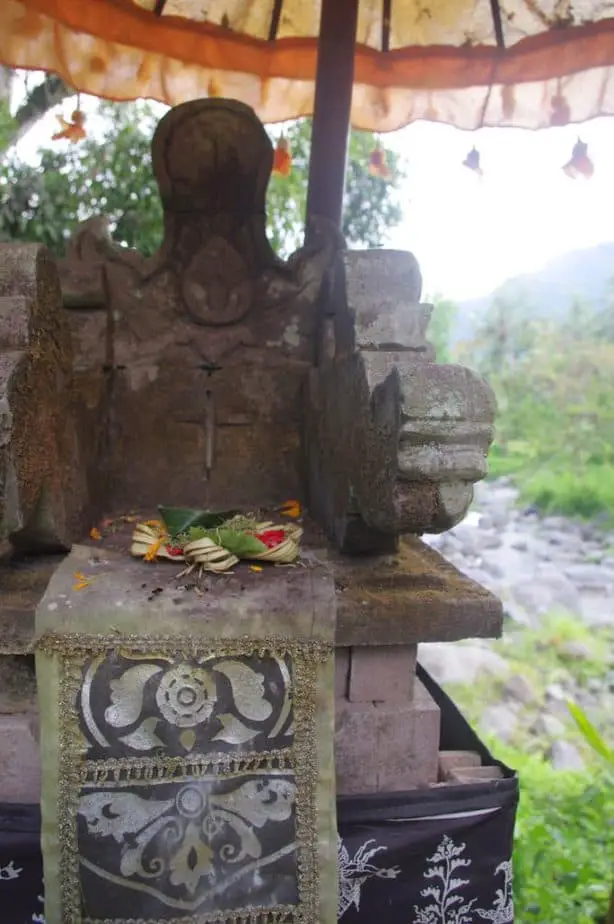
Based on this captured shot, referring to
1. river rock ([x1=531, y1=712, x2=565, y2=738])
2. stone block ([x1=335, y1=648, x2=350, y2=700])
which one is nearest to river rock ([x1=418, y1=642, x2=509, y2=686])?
river rock ([x1=531, y1=712, x2=565, y2=738])

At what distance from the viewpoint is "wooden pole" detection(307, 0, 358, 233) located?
8.62 ft

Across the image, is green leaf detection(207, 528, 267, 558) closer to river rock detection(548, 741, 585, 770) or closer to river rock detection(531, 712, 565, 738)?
river rock detection(548, 741, 585, 770)

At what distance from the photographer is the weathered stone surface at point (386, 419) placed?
1356 mm

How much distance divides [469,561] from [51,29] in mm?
7277

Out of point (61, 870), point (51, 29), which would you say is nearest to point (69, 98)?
point (51, 29)

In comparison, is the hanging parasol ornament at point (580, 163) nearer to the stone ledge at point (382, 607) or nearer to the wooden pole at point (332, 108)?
the wooden pole at point (332, 108)

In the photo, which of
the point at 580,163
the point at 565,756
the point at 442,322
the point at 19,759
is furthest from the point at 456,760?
the point at 442,322

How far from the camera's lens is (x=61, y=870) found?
1.37 metres

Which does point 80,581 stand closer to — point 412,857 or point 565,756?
point 412,857

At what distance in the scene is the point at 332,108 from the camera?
Answer: 267 centimetres

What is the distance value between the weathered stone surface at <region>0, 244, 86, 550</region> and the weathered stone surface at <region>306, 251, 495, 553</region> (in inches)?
28.0

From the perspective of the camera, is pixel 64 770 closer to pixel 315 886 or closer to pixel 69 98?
pixel 315 886

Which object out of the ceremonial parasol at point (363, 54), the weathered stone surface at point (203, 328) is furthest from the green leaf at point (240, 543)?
the ceremonial parasol at point (363, 54)

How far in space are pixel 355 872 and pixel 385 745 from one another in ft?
1.00
